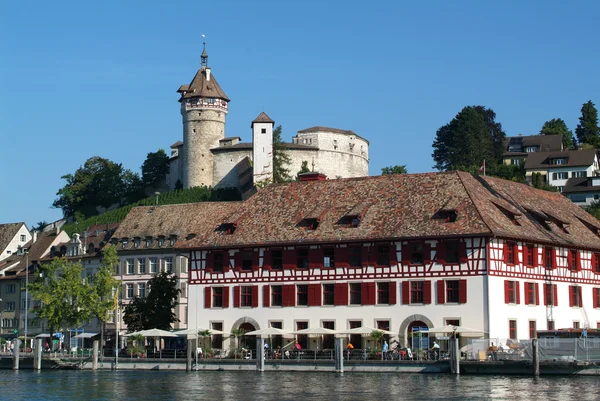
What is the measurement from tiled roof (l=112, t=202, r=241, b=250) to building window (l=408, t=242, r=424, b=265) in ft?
114

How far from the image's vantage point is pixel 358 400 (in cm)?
5400

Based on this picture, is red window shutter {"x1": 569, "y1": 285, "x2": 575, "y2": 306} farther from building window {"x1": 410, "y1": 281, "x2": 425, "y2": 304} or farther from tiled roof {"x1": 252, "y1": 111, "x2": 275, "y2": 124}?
tiled roof {"x1": 252, "y1": 111, "x2": 275, "y2": 124}

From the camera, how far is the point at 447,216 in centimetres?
7662

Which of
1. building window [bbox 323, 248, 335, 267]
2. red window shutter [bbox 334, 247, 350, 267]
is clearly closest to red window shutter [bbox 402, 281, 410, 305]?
red window shutter [bbox 334, 247, 350, 267]

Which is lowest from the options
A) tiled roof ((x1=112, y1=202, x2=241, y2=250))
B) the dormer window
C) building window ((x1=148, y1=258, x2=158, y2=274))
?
building window ((x1=148, y1=258, x2=158, y2=274))

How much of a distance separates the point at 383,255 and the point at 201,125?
3926 inches

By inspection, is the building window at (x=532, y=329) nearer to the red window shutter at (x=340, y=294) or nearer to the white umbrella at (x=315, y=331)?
the red window shutter at (x=340, y=294)

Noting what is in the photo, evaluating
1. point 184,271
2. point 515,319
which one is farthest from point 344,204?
point 184,271

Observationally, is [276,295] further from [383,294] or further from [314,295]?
[383,294]

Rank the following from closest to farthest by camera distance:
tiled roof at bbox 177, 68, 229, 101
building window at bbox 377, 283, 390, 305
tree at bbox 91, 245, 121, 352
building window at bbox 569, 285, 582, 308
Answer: building window at bbox 377, 283, 390, 305 → building window at bbox 569, 285, 582, 308 → tree at bbox 91, 245, 121, 352 → tiled roof at bbox 177, 68, 229, 101

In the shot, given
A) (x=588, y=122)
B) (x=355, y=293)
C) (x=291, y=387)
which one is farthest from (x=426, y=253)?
(x=588, y=122)

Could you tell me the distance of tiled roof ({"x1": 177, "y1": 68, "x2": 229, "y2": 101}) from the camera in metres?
175

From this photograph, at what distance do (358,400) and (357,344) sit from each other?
78.8 ft

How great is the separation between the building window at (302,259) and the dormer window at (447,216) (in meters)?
8.76
